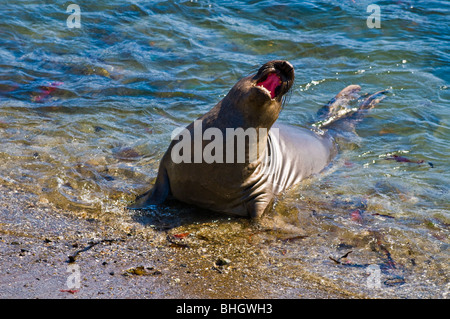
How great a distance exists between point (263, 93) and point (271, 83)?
0.15m

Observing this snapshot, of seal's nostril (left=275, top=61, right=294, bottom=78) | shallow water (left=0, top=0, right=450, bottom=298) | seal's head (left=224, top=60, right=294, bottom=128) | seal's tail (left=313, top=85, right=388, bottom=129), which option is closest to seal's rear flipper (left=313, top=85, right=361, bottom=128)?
seal's tail (left=313, top=85, right=388, bottom=129)

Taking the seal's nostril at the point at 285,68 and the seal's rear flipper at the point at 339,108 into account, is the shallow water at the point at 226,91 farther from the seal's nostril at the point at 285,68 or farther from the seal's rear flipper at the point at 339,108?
the seal's nostril at the point at 285,68

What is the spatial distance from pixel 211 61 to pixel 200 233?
19.0 feet

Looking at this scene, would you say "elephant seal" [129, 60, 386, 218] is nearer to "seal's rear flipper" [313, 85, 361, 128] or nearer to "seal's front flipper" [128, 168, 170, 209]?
"seal's front flipper" [128, 168, 170, 209]

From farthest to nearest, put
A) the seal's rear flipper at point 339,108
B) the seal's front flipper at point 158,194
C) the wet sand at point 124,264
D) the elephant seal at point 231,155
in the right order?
1. the seal's rear flipper at point 339,108
2. the seal's front flipper at point 158,194
3. the elephant seal at point 231,155
4. the wet sand at point 124,264

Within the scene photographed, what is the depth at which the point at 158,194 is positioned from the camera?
5422 millimetres

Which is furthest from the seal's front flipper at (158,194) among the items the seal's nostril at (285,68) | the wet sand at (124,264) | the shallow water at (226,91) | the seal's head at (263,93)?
the seal's nostril at (285,68)

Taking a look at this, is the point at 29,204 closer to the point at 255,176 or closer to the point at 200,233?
the point at 200,233

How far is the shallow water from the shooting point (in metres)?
5.10

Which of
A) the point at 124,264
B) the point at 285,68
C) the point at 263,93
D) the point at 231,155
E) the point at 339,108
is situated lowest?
the point at 124,264

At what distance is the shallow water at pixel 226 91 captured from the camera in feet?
16.7

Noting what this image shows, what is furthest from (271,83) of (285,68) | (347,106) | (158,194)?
(347,106)

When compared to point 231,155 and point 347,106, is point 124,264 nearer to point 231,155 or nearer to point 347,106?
point 231,155

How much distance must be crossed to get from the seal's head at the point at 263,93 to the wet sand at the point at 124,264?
118cm
